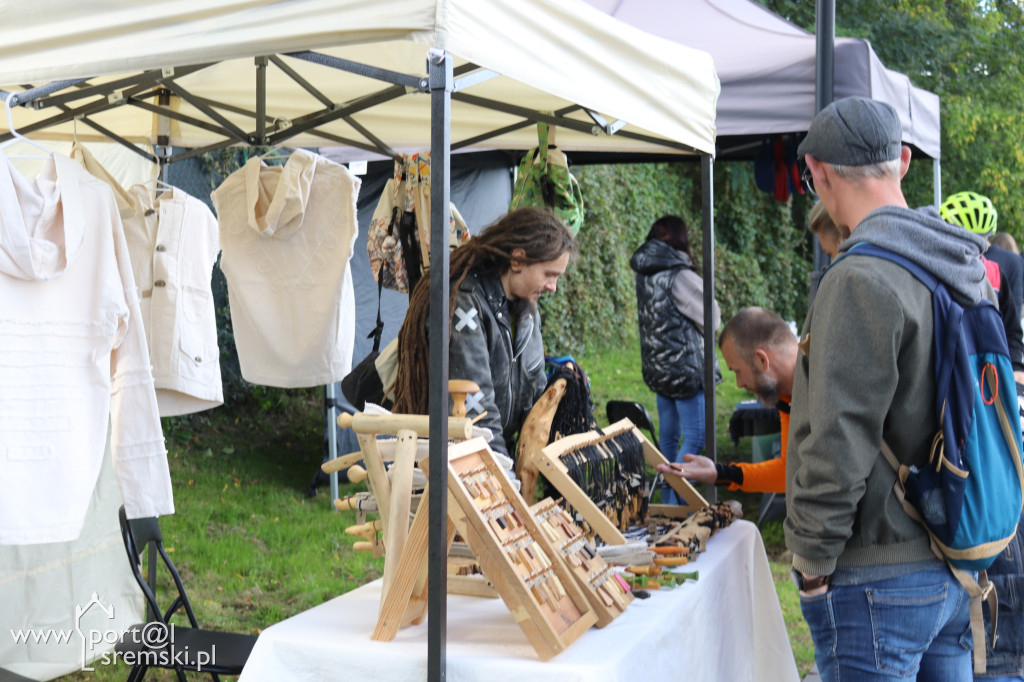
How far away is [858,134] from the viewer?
5.96 feet

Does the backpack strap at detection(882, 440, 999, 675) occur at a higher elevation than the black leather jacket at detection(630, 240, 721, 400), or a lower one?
lower

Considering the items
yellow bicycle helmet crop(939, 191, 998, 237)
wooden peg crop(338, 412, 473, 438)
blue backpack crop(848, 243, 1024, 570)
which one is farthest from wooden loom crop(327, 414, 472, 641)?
yellow bicycle helmet crop(939, 191, 998, 237)

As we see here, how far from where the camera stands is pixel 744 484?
2930 millimetres

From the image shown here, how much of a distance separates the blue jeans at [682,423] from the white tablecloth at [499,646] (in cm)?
275

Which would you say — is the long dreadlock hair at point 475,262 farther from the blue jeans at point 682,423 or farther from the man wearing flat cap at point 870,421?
the blue jeans at point 682,423

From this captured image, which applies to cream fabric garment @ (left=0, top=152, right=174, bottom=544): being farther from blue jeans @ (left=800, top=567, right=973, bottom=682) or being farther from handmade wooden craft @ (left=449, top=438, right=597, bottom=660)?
blue jeans @ (left=800, top=567, right=973, bottom=682)

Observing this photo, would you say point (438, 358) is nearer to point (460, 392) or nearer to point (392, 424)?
point (392, 424)

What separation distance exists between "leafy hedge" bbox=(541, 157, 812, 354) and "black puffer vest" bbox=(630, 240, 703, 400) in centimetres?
445

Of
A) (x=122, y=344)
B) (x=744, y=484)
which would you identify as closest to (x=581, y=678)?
(x=744, y=484)

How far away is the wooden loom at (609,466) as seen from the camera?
244cm

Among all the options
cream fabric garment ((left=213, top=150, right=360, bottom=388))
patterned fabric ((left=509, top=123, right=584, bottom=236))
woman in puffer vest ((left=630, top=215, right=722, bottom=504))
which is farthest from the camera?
woman in puffer vest ((left=630, top=215, right=722, bottom=504))

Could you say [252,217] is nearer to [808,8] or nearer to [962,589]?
[962,589]

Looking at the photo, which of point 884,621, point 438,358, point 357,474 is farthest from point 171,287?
point 884,621

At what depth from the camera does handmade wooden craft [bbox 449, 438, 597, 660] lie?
6.10 ft
